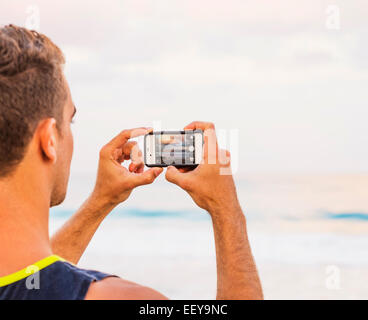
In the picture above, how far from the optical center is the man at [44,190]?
1.64 m

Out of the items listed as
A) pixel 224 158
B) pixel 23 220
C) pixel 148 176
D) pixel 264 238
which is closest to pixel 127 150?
pixel 148 176

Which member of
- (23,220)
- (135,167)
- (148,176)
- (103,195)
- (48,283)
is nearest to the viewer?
(48,283)

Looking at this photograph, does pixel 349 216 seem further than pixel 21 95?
Yes

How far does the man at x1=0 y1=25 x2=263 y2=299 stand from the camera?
1.64m

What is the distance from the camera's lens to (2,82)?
177 centimetres

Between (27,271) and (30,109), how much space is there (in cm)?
54

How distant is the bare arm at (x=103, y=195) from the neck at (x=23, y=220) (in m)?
0.58

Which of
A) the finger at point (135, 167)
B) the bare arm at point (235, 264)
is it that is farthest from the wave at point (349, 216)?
the bare arm at point (235, 264)

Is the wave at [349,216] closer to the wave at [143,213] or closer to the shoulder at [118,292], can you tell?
the wave at [143,213]

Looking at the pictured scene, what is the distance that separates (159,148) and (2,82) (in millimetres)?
1031

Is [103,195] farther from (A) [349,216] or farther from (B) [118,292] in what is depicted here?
(A) [349,216]

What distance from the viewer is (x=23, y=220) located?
1.77 m

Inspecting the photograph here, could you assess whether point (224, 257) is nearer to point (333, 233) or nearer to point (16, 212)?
point (16, 212)
